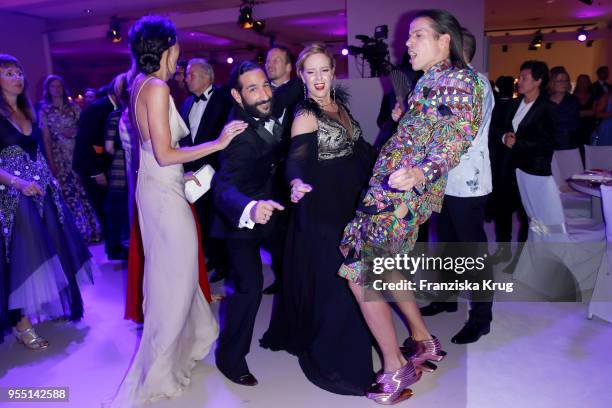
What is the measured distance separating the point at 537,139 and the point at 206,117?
86.5 inches

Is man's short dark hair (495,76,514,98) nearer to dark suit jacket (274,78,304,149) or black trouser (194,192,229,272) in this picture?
dark suit jacket (274,78,304,149)

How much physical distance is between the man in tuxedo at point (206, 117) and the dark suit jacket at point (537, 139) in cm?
193

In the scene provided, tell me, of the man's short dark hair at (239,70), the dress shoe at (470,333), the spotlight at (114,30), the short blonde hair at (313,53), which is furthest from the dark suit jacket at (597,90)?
the spotlight at (114,30)

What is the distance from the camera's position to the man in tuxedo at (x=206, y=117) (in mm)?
3414

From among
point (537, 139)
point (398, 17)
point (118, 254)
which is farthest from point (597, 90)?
Result: point (118, 254)

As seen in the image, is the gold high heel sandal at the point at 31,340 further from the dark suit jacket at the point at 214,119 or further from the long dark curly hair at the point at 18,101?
the dark suit jacket at the point at 214,119

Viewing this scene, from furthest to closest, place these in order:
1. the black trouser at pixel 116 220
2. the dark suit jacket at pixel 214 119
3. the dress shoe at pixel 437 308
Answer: the black trouser at pixel 116 220 < the dark suit jacket at pixel 214 119 < the dress shoe at pixel 437 308

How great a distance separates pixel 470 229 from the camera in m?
2.40

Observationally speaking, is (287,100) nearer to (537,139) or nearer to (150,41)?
(150,41)

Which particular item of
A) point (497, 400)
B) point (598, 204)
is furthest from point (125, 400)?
point (598, 204)

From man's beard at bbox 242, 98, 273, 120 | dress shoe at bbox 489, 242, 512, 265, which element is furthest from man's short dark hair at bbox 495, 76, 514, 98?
→ man's beard at bbox 242, 98, 273, 120

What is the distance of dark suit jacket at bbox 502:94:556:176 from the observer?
304 centimetres

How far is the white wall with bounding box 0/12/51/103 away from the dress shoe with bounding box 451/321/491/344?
28.0 ft

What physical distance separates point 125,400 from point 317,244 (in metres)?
1.05
